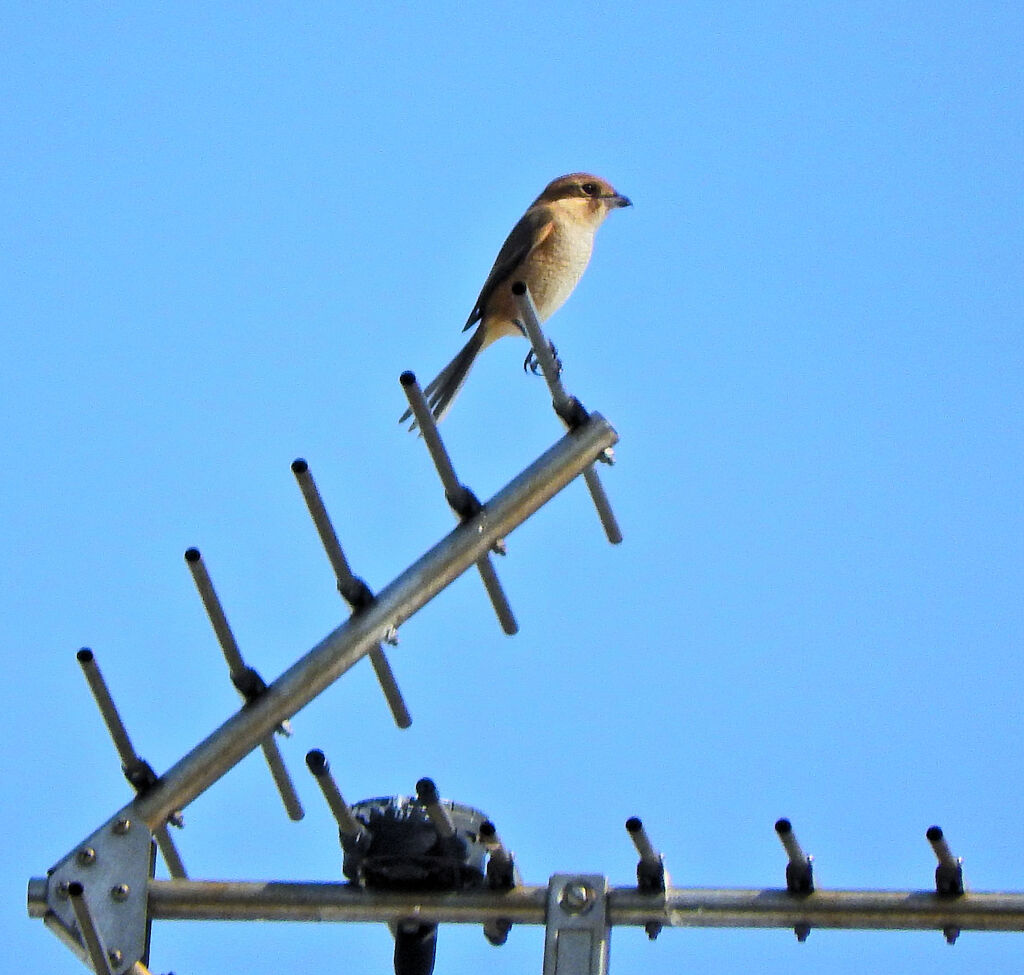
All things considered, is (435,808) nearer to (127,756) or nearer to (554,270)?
(127,756)

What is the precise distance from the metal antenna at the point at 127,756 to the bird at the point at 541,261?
2695 millimetres

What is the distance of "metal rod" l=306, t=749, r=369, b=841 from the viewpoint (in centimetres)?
370

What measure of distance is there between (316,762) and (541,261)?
373 centimetres

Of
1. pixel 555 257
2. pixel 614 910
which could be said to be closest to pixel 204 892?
pixel 614 910

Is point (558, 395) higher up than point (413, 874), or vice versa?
point (558, 395)

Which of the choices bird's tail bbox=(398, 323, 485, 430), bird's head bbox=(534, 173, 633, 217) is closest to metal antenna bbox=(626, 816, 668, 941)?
bird's tail bbox=(398, 323, 485, 430)

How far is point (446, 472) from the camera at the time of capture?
4.04m

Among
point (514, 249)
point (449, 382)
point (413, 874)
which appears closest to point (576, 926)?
point (413, 874)

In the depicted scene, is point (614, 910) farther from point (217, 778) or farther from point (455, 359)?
point (455, 359)

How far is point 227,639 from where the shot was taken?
390 cm

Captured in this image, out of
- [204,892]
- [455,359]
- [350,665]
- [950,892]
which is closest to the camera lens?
[950,892]

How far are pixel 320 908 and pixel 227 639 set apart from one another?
2.18ft

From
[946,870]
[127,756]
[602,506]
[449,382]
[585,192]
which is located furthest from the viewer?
[585,192]

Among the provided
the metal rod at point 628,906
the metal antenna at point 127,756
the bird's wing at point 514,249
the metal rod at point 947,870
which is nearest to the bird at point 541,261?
the bird's wing at point 514,249
